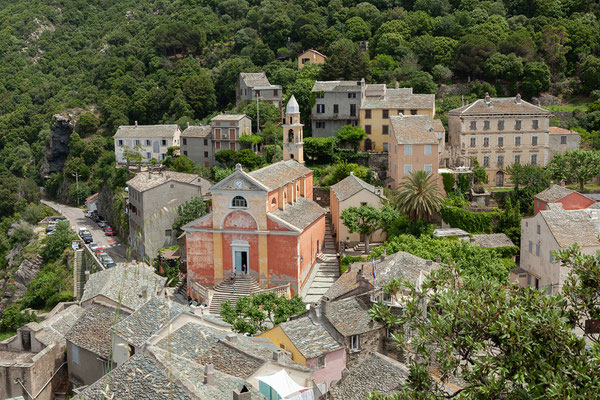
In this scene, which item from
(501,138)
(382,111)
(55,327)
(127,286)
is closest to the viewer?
(55,327)

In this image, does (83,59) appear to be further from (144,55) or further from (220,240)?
(220,240)

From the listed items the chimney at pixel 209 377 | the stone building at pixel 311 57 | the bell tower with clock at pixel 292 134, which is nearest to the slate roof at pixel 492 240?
the bell tower with clock at pixel 292 134

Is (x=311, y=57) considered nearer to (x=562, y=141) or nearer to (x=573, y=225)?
(x=562, y=141)

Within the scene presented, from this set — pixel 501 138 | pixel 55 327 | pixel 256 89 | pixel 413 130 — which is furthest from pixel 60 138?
pixel 55 327

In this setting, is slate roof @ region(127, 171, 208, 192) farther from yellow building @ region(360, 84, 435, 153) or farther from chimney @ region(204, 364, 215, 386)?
chimney @ region(204, 364, 215, 386)

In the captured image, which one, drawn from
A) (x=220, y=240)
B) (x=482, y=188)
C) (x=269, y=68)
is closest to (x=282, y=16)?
(x=269, y=68)

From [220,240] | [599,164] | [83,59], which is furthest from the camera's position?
[83,59]
